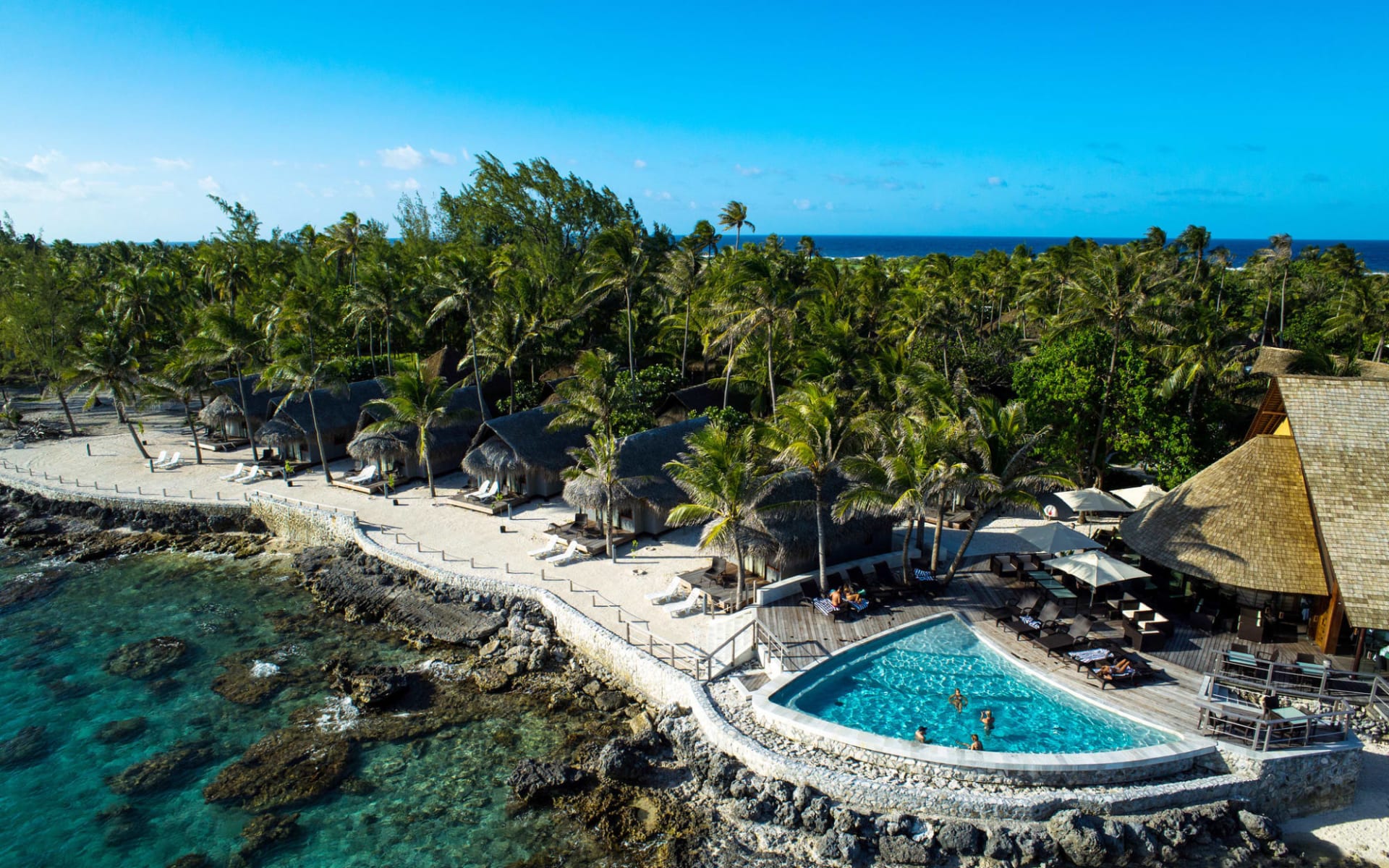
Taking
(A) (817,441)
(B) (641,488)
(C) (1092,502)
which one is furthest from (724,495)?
(C) (1092,502)

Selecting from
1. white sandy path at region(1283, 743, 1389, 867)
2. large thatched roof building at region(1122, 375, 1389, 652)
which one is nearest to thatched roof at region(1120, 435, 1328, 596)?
large thatched roof building at region(1122, 375, 1389, 652)

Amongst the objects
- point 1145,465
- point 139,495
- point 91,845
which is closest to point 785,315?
point 1145,465

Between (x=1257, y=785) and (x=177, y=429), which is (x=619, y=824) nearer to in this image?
(x=1257, y=785)

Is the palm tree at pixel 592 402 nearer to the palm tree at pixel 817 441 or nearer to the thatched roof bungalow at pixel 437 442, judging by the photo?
the thatched roof bungalow at pixel 437 442

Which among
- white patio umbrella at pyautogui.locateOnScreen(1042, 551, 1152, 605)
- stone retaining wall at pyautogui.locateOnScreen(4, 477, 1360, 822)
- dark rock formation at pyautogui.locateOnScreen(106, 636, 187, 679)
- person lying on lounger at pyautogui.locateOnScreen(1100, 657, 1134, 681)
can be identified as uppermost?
white patio umbrella at pyautogui.locateOnScreen(1042, 551, 1152, 605)

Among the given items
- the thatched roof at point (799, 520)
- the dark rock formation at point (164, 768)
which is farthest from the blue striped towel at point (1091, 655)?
the dark rock formation at point (164, 768)

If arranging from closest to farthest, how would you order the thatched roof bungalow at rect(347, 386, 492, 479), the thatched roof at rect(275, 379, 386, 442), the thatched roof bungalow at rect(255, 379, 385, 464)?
1. the thatched roof bungalow at rect(347, 386, 492, 479)
2. the thatched roof bungalow at rect(255, 379, 385, 464)
3. the thatched roof at rect(275, 379, 386, 442)

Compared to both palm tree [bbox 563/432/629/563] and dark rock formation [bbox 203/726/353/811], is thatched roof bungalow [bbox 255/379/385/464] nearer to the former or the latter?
palm tree [bbox 563/432/629/563]
